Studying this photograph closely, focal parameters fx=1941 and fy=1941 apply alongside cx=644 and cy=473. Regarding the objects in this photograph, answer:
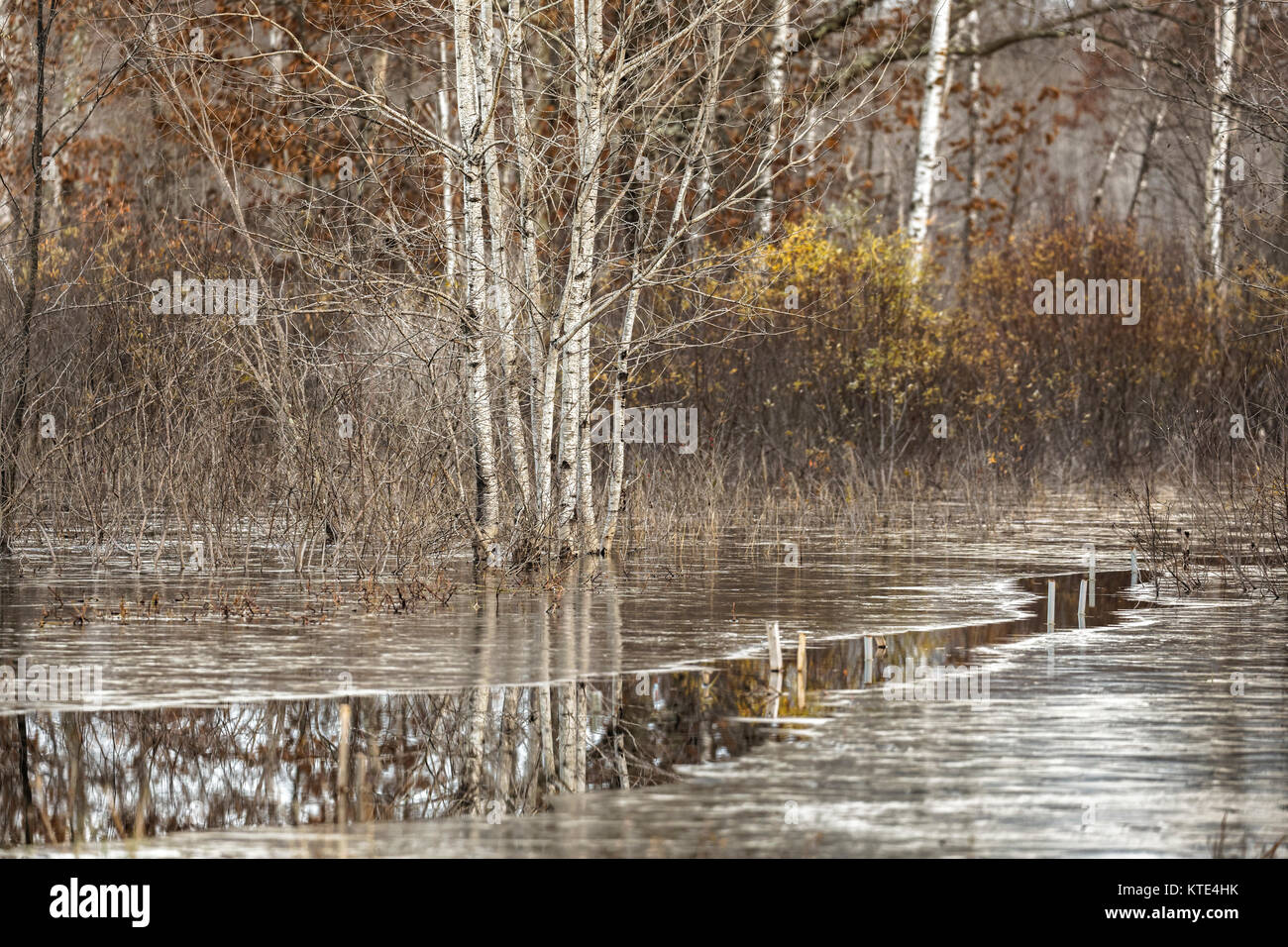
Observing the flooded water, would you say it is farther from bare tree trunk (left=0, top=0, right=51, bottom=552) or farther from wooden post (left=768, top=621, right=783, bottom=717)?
bare tree trunk (left=0, top=0, right=51, bottom=552)

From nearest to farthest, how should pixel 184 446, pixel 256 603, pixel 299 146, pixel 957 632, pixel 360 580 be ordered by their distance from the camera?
pixel 957 632
pixel 256 603
pixel 360 580
pixel 184 446
pixel 299 146

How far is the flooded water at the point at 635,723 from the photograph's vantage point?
679cm

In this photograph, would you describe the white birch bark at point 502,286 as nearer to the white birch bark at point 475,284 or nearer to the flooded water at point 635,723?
the white birch bark at point 475,284

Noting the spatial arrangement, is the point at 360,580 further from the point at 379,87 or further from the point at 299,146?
the point at 299,146

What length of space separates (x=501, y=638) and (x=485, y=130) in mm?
4047

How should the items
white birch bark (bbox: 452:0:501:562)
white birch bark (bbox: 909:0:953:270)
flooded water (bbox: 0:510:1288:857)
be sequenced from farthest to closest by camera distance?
white birch bark (bbox: 909:0:953:270) → white birch bark (bbox: 452:0:501:562) → flooded water (bbox: 0:510:1288:857)

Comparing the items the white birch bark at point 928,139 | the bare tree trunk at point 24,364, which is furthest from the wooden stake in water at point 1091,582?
the white birch bark at point 928,139

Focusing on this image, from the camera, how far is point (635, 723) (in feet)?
28.7

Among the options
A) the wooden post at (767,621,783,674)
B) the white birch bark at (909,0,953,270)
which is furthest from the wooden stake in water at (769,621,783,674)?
the white birch bark at (909,0,953,270)

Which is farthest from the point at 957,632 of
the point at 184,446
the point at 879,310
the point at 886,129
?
the point at 886,129

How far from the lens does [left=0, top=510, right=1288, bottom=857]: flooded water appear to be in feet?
22.3

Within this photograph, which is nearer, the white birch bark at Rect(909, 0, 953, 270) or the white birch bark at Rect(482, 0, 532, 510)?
the white birch bark at Rect(482, 0, 532, 510)

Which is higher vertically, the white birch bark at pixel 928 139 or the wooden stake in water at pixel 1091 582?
the white birch bark at pixel 928 139

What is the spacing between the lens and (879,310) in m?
22.8
